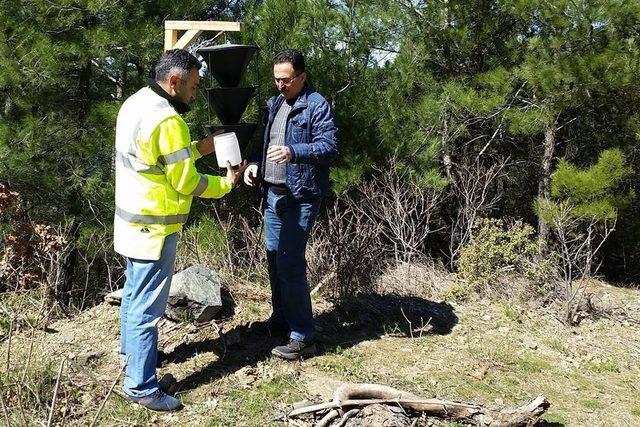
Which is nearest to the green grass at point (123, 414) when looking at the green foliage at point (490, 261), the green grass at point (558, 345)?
the green grass at point (558, 345)

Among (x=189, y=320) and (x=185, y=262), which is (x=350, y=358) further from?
(x=185, y=262)

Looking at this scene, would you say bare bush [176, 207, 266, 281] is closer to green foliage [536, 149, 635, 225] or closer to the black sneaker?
the black sneaker

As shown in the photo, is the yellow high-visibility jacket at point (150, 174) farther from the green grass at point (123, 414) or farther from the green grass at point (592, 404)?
the green grass at point (592, 404)

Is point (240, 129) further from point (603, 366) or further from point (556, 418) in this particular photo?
point (603, 366)

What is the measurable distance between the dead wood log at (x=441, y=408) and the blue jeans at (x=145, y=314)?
0.72 metres

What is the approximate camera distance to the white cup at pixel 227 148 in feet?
9.50

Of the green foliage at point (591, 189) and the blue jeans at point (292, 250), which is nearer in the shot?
the blue jeans at point (292, 250)

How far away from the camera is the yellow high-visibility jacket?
272cm

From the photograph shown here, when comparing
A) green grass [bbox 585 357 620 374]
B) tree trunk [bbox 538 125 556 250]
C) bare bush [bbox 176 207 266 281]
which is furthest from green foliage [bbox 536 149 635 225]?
bare bush [bbox 176 207 266 281]

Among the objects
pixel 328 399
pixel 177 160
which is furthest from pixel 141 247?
pixel 328 399

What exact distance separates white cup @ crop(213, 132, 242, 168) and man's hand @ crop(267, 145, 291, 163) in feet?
0.52

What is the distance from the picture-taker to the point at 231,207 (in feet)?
24.0

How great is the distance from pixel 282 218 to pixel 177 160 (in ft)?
2.74

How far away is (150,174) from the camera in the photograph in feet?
9.13
